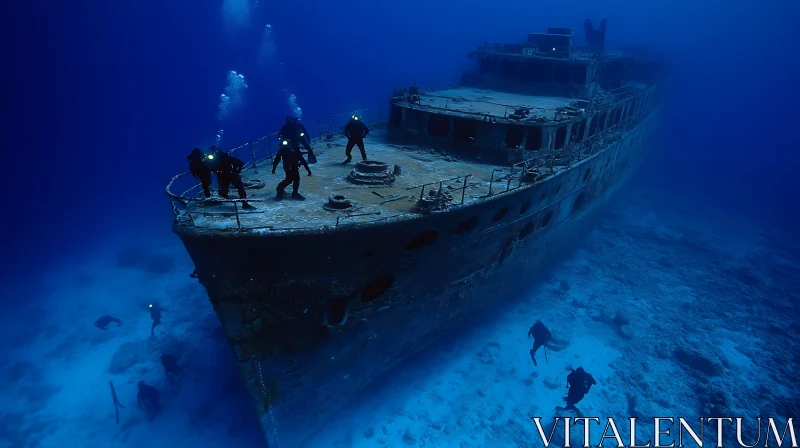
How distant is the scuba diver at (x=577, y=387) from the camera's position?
38.4 ft

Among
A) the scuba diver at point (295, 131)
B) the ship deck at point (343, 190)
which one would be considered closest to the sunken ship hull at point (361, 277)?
the ship deck at point (343, 190)

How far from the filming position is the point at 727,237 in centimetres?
2494

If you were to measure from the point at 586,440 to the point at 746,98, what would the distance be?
12486cm

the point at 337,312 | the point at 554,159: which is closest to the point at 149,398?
the point at 337,312

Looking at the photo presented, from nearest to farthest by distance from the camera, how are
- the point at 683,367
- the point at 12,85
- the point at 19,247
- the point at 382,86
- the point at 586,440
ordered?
the point at 586,440
the point at 683,367
the point at 19,247
the point at 12,85
the point at 382,86

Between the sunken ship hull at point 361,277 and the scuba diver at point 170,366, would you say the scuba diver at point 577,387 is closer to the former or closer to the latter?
the sunken ship hull at point 361,277

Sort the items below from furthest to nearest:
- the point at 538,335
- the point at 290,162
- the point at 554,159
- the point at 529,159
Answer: the point at 538,335 < the point at 554,159 < the point at 529,159 < the point at 290,162

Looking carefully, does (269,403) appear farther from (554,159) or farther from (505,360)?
(554,159)

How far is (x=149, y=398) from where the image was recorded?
1344 cm

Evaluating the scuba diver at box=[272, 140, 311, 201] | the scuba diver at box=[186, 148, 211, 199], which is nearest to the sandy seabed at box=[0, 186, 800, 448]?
the scuba diver at box=[272, 140, 311, 201]

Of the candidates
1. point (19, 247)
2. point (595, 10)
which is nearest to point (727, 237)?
point (19, 247)

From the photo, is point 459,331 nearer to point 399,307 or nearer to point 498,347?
point 498,347

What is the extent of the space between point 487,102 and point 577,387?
37.2ft

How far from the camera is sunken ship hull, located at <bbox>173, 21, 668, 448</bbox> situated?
7539 millimetres
